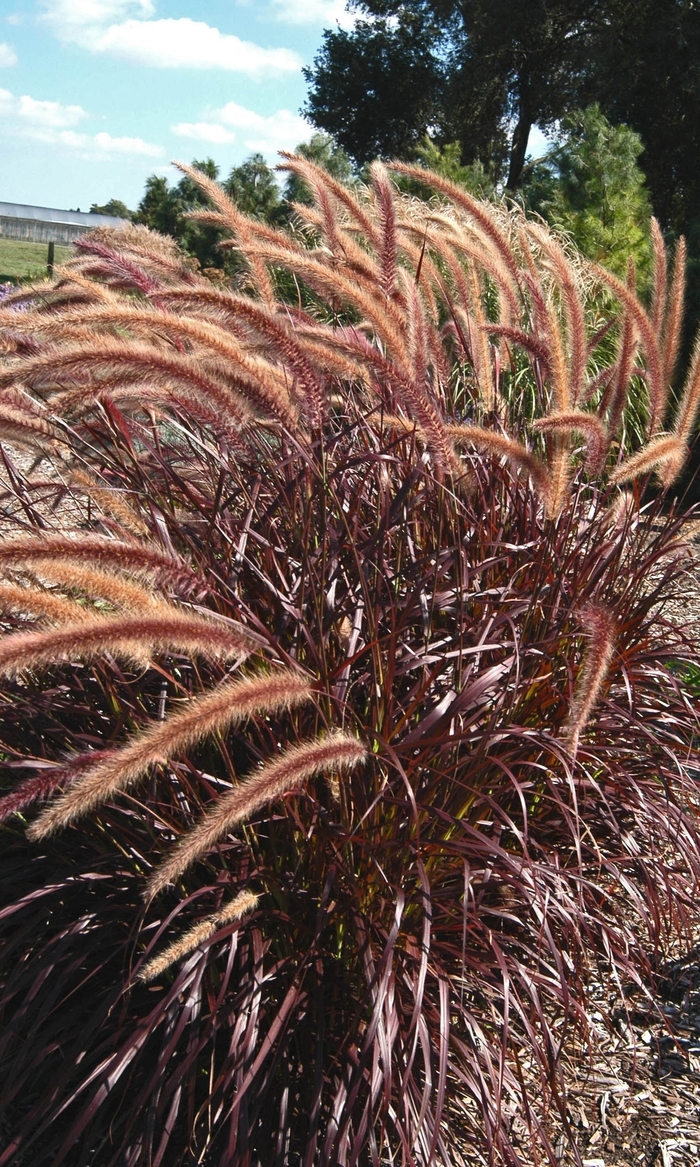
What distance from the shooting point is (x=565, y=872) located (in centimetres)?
230

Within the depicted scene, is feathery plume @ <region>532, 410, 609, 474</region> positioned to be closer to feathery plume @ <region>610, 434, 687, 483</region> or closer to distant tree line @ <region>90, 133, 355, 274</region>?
feathery plume @ <region>610, 434, 687, 483</region>

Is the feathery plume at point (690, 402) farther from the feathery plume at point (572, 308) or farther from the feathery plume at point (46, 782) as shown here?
the feathery plume at point (46, 782)

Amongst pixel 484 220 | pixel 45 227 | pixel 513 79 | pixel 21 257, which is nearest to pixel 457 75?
pixel 513 79

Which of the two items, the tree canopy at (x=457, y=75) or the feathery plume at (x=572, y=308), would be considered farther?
the tree canopy at (x=457, y=75)

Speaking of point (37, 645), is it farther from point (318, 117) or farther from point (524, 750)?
point (318, 117)

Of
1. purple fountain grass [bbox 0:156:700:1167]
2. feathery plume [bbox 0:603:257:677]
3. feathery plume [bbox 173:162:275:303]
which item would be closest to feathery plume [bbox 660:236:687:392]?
purple fountain grass [bbox 0:156:700:1167]

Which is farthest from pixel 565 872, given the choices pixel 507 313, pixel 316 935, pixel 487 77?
pixel 487 77

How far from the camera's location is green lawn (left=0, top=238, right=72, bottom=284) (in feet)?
113

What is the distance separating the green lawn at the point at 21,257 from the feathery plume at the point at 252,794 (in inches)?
1317

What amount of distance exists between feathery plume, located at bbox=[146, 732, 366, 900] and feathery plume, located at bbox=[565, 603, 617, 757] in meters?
0.42

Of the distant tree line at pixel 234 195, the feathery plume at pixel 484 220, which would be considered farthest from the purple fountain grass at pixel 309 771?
the distant tree line at pixel 234 195

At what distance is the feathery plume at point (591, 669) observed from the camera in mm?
1928

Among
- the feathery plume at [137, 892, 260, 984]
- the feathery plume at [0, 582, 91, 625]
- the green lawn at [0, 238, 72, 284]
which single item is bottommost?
the green lawn at [0, 238, 72, 284]

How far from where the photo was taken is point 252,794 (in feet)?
5.35
